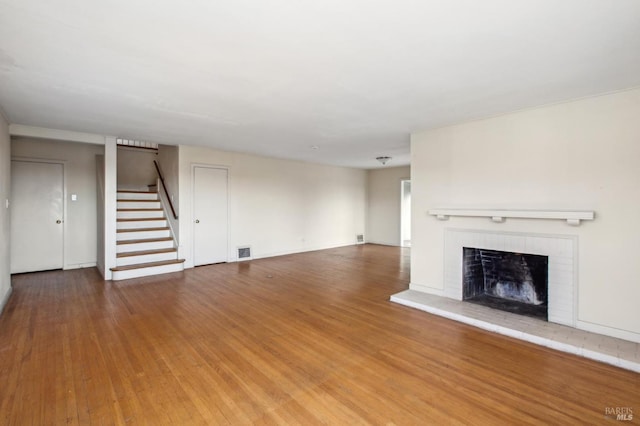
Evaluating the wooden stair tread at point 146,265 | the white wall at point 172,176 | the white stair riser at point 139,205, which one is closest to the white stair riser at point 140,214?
the white stair riser at point 139,205

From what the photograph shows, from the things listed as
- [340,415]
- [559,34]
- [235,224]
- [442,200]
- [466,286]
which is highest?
[559,34]

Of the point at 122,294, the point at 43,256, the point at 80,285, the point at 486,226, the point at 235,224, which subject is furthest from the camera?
the point at 235,224

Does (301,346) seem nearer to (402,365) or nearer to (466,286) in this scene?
(402,365)

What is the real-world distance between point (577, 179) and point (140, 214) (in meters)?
7.48

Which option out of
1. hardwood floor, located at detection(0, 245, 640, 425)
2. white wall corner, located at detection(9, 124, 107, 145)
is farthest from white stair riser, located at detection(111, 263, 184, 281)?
white wall corner, located at detection(9, 124, 107, 145)

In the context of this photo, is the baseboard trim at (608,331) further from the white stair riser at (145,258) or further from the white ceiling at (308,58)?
the white stair riser at (145,258)

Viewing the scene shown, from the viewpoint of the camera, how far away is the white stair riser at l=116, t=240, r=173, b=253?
562cm

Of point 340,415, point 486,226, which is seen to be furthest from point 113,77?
point 486,226

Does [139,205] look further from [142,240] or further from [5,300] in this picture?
[5,300]

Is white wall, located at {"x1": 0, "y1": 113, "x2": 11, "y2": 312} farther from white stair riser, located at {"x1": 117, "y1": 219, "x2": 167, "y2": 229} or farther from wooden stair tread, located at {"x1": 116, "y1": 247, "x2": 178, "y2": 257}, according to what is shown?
white stair riser, located at {"x1": 117, "y1": 219, "x2": 167, "y2": 229}

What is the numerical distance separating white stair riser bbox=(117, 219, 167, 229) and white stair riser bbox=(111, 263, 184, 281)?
1.23 meters

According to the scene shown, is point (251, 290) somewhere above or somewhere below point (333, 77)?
below

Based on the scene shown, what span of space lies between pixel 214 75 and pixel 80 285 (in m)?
4.39

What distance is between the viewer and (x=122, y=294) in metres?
4.33
